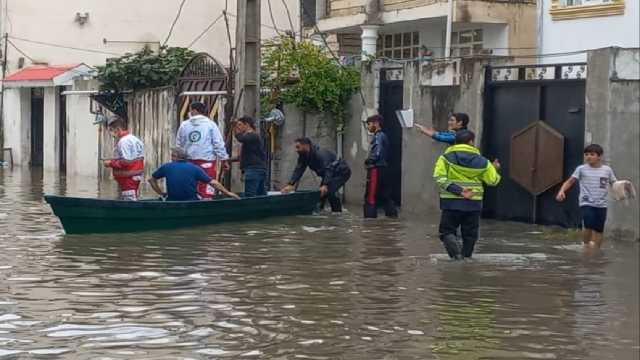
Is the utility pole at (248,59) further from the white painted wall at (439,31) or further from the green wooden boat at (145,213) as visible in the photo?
the white painted wall at (439,31)

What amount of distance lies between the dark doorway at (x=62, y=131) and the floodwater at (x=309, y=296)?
18.1 m

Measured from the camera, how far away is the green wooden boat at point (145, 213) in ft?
47.3

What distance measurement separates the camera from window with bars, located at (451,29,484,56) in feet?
85.0

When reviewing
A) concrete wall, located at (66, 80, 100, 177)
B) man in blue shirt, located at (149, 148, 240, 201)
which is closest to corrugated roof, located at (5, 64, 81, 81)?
concrete wall, located at (66, 80, 100, 177)

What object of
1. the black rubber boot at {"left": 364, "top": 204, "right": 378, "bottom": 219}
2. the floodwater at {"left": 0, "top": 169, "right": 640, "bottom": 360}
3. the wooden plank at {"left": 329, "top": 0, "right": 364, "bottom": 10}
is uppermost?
the wooden plank at {"left": 329, "top": 0, "right": 364, "bottom": 10}

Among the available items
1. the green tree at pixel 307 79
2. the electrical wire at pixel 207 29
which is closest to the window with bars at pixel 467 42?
the green tree at pixel 307 79

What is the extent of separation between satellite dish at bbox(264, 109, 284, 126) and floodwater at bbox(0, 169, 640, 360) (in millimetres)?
5479

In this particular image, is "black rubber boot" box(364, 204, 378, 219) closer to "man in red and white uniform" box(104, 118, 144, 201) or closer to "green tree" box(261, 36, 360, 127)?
"green tree" box(261, 36, 360, 127)

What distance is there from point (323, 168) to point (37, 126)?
2090cm

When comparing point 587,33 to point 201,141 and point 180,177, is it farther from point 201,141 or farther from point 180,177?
point 180,177

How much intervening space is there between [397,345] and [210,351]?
1408 millimetres

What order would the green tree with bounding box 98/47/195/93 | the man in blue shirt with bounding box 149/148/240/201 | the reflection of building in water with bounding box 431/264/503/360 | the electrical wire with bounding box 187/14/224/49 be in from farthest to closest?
1. the electrical wire with bounding box 187/14/224/49
2. the green tree with bounding box 98/47/195/93
3. the man in blue shirt with bounding box 149/148/240/201
4. the reflection of building in water with bounding box 431/264/503/360

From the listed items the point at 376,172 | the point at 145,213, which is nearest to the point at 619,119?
the point at 376,172

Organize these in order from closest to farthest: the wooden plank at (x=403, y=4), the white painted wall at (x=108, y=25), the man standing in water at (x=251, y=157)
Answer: the man standing in water at (x=251, y=157), the wooden plank at (x=403, y=4), the white painted wall at (x=108, y=25)
